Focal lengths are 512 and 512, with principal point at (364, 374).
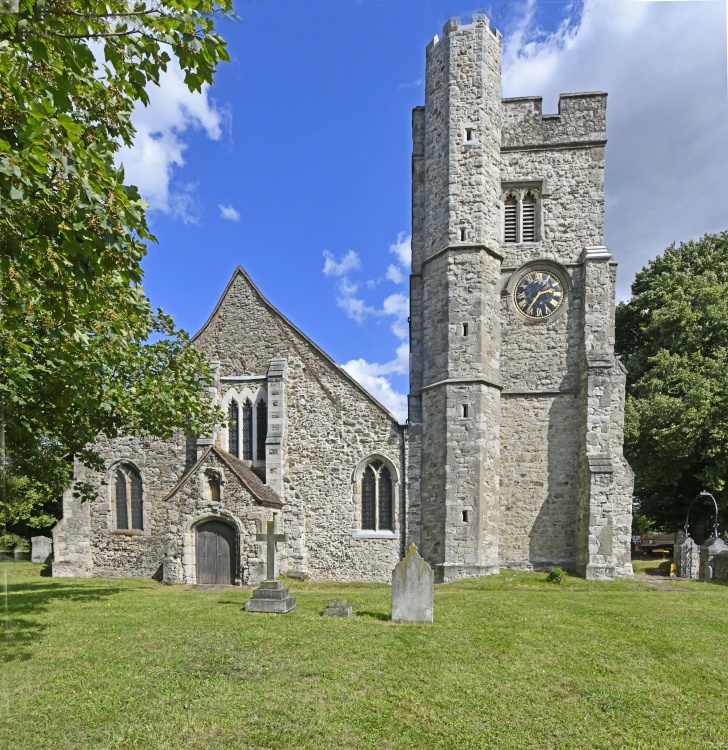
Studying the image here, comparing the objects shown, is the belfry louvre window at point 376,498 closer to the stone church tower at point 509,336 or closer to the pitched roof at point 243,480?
the stone church tower at point 509,336

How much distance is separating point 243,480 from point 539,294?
11.6m

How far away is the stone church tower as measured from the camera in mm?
15781

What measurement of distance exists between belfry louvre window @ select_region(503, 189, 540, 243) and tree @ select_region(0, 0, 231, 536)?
13655 millimetres

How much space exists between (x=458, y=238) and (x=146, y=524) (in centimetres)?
1471

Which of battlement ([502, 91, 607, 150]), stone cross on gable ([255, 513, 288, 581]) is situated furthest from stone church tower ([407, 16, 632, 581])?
stone cross on gable ([255, 513, 288, 581])

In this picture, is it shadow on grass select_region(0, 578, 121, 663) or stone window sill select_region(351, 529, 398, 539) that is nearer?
shadow on grass select_region(0, 578, 121, 663)

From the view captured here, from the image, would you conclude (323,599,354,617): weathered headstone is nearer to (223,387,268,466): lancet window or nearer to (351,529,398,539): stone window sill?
(351,529,398,539): stone window sill

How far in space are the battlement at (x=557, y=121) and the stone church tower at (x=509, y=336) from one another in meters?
0.05

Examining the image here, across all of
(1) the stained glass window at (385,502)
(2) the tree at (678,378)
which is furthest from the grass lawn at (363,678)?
(2) the tree at (678,378)

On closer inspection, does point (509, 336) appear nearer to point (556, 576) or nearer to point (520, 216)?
point (520, 216)

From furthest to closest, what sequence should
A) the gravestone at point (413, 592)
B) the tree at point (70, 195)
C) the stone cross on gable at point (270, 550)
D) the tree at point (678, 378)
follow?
the tree at point (678, 378) → the stone cross on gable at point (270, 550) → the gravestone at point (413, 592) → the tree at point (70, 195)

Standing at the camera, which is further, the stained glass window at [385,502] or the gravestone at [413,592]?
the stained glass window at [385,502]

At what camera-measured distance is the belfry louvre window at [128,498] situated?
18547 millimetres

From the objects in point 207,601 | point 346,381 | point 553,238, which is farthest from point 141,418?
point 553,238
